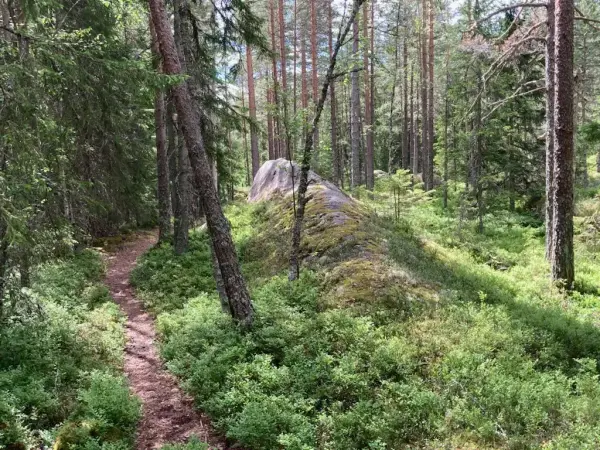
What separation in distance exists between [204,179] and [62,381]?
3.85 meters

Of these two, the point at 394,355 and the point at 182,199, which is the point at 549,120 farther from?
the point at 182,199

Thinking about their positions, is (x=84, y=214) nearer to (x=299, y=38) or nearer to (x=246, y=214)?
(x=246, y=214)

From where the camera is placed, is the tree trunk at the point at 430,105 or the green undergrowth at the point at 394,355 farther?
the tree trunk at the point at 430,105

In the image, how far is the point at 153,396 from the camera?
6.87m

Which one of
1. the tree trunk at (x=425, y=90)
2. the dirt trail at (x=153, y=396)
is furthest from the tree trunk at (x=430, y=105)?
the dirt trail at (x=153, y=396)

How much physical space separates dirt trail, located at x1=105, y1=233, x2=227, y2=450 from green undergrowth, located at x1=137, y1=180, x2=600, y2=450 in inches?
9.2

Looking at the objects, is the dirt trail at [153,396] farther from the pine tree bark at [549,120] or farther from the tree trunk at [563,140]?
the pine tree bark at [549,120]

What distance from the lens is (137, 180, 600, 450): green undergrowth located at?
5211mm

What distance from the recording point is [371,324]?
725 cm

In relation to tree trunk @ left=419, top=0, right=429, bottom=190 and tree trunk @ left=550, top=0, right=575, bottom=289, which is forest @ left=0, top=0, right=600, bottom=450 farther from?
tree trunk @ left=419, top=0, right=429, bottom=190

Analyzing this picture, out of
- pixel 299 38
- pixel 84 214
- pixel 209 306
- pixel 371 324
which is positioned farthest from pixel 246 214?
pixel 299 38

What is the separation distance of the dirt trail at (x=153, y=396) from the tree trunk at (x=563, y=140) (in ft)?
26.8

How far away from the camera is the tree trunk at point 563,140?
9070 mm

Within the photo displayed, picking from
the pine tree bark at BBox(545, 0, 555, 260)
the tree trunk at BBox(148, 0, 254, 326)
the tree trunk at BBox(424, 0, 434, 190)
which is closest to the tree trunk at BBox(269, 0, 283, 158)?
the tree trunk at BBox(148, 0, 254, 326)
